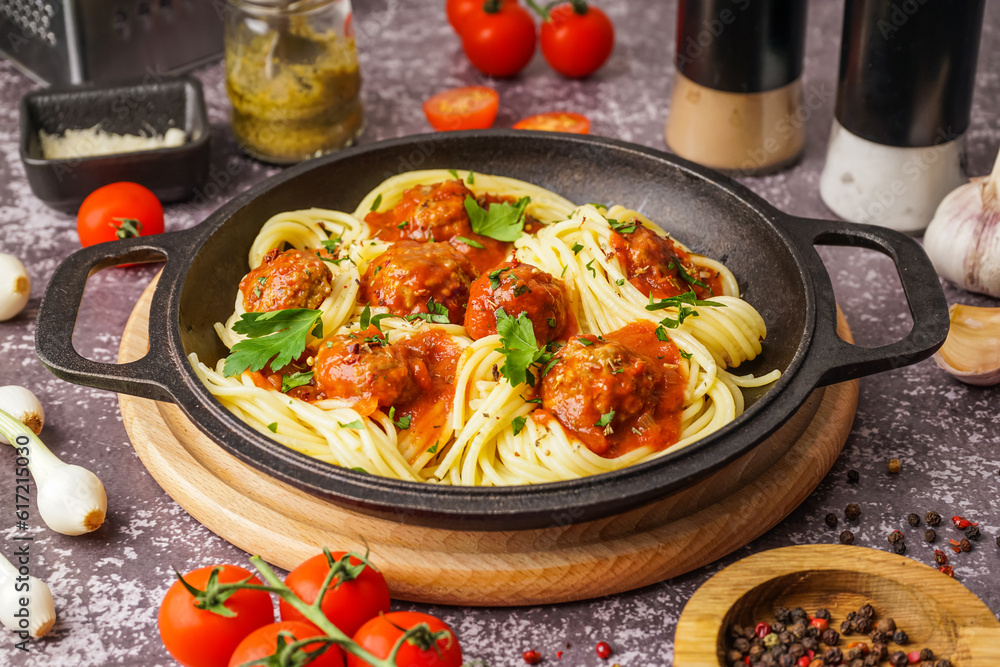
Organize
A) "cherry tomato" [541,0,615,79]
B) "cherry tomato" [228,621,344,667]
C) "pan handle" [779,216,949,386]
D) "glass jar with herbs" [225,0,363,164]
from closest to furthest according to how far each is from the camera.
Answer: "cherry tomato" [228,621,344,667] → "pan handle" [779,216,949,386] → "glass jar with herbs" [225,0,363,164] → "cherry tomato" [541,0,615,79]

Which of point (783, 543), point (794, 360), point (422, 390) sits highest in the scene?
point (794, 360)

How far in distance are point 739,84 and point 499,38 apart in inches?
78.1

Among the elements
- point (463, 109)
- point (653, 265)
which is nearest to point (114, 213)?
point (463, 109)

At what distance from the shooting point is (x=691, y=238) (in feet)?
16.5

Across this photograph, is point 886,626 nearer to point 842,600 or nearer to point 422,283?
point 842,600

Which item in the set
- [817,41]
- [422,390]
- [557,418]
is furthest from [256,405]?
[817,41]

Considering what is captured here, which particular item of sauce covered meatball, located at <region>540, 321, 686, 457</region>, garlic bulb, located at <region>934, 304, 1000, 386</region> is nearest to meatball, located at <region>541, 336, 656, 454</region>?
sauce covered meatball, located at <region>540, 321, 686, 457</region>

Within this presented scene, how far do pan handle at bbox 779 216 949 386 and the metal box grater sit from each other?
445cm

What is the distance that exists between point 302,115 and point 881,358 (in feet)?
12.4

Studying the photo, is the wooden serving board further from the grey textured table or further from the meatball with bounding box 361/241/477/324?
the meatball with bounding box 361/241/477/324

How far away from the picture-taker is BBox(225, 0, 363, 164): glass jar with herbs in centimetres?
575

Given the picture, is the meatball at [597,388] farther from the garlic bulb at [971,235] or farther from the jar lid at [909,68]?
the jar lid at [909,68]

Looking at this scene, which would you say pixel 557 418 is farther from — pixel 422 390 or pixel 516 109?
pixel 516 109

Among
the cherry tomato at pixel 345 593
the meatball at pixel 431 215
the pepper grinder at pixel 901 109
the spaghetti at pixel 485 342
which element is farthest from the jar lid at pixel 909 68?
the cherry tomato at pixel 345 593
